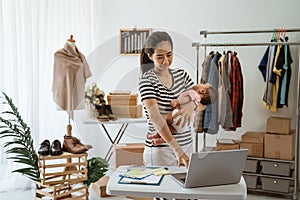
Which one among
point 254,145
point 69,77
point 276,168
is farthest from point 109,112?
point 276,168

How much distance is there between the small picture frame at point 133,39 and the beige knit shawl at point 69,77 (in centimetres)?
115

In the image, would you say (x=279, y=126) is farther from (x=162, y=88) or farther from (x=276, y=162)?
(x=162, y=88)

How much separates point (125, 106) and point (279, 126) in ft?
4.85

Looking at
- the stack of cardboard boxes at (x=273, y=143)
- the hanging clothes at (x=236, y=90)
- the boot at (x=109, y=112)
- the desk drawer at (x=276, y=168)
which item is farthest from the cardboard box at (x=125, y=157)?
the desk drawer at (x=276, y=168)

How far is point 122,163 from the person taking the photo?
3.58 metres

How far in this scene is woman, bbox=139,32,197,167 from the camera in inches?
74.7

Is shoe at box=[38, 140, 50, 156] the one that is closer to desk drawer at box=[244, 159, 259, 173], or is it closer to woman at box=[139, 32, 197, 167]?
woman at box=[139, 32, 197, 167]

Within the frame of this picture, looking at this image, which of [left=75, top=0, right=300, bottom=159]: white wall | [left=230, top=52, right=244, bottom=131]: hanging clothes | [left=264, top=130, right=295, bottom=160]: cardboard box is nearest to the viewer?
[left=264, top=130, right=295, bottom=160]: cardboard box

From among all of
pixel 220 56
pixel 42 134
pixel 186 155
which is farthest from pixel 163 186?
pixel 42 134

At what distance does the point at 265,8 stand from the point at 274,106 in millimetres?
998

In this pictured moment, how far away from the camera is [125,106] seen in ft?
9.60

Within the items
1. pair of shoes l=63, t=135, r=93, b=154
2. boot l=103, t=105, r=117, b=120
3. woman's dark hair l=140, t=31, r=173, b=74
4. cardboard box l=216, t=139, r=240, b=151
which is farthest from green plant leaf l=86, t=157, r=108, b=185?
woman's dark hair l=140, t=31, r=173, b=74

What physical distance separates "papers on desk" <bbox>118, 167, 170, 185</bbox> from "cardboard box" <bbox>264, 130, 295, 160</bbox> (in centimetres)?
192

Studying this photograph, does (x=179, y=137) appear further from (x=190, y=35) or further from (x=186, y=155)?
(x=190, y=35)
